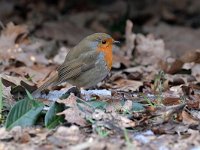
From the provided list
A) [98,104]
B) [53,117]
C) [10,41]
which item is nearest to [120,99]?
[98,104]

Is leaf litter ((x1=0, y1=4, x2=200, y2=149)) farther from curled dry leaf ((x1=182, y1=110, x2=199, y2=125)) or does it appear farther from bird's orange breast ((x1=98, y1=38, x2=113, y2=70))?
bird's orange breast ((x1=98, y1=38, x2=113, y2=70))

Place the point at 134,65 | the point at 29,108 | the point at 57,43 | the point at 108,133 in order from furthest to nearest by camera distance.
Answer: the point at 57,43
the point at 134,65
the point at 29,108
the point at 108,133

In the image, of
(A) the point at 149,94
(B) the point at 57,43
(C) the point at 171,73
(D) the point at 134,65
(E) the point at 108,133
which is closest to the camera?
(E) the point at 108,133

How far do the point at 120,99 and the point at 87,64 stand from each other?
659mm

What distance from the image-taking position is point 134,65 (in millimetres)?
6480

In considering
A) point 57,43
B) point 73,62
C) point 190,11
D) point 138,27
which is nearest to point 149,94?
point 73,62

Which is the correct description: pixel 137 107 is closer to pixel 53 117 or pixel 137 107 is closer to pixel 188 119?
pixel 188 119

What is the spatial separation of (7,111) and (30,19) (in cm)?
421

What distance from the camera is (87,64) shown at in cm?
506

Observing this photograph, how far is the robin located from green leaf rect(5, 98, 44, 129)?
1013mm

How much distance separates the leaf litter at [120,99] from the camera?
3.55 metres

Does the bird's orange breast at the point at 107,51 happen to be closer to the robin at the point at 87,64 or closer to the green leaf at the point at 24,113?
the robin at the point at 87,64

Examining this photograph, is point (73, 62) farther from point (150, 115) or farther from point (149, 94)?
point (150, 115)

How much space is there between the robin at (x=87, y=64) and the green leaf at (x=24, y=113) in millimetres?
1013
